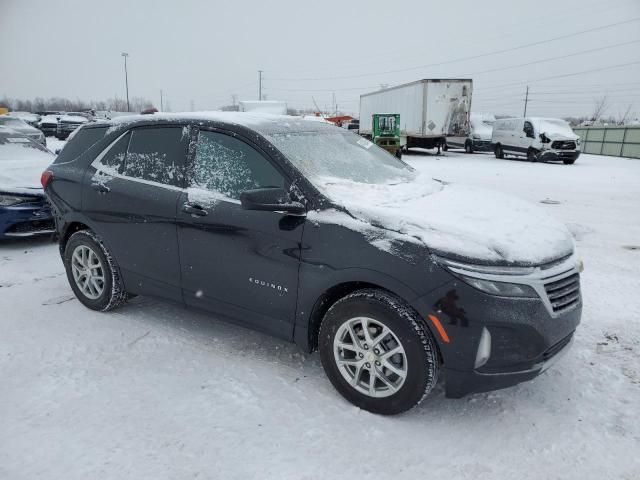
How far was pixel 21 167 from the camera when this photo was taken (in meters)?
6.77

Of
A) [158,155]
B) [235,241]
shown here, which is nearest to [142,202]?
[158,155]

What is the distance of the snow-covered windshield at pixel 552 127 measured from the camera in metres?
19.9

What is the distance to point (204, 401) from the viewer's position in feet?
9.56

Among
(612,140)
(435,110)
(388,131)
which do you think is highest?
(435,110)

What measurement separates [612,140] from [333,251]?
28.7m

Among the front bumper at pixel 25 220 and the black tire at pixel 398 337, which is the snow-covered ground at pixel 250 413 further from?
the front bumper at pixel 25 220

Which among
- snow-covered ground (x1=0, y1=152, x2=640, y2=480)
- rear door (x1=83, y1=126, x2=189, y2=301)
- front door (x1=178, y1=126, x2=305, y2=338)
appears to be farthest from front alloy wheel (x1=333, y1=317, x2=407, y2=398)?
Result: rear door (x1=83, y1=126, x2=189, y2=301)

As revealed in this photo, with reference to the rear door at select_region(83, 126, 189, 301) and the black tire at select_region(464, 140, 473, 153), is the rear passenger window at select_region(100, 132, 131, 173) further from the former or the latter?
the black tire at select_region(464, 140, 473, 153)

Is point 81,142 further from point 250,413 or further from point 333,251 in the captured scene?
point 250,413

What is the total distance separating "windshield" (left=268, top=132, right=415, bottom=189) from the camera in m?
3.12

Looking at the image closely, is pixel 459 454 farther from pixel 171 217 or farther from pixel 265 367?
pixel 171 217

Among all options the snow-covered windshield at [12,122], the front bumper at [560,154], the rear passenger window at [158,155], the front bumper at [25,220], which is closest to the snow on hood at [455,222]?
the rear passenger window at [158,155]

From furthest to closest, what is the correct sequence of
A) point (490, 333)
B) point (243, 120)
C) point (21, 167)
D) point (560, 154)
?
point (560, 154), point (21, 167), point (243, 120), point (490, 333)

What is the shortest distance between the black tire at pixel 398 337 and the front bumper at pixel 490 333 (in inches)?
3.1
